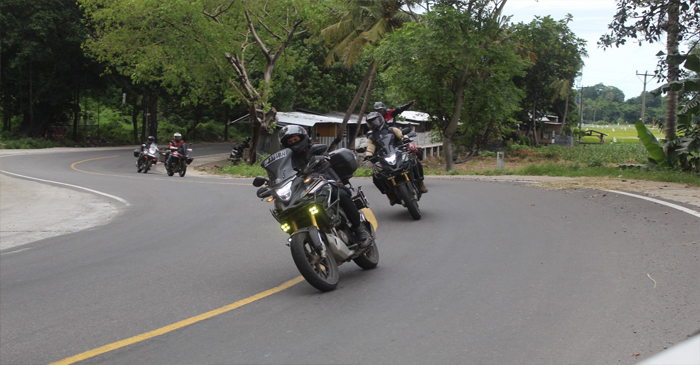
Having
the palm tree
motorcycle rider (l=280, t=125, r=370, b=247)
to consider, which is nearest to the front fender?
motorcycle rider (l=280, t=125, r=370, b=247)

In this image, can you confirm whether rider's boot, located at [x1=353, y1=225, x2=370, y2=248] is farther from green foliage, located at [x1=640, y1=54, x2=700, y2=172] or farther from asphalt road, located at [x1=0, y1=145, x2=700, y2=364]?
green foliage, located at [x1=640, y1=54, x2=700, y2=172]

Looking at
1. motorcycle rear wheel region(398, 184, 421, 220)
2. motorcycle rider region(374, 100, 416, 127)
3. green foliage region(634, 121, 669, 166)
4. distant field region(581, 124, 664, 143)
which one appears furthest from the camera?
distant field region(581, 124, 664, 143)

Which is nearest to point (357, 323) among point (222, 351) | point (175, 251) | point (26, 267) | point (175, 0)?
point (222, 351)

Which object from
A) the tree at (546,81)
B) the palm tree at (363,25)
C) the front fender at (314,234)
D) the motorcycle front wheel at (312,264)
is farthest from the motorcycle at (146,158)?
the tree at (546,81)

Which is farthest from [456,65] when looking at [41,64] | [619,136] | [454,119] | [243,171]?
[619,136]

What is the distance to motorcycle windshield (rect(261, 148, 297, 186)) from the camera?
646cm

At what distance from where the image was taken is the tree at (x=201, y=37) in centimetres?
3136

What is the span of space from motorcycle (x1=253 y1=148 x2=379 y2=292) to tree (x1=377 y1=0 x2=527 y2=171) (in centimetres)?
1932

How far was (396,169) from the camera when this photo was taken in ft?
34.8

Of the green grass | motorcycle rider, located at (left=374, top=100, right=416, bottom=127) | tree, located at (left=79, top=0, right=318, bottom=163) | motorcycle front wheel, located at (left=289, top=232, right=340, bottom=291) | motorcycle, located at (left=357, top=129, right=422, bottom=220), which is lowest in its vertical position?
the green grass

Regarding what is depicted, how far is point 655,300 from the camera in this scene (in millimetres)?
5734

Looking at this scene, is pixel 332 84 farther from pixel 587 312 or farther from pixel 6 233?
pixel 587 312

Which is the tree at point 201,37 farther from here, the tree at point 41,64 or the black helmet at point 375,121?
the black helmet at point 375,121

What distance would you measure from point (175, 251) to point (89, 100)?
192 feet
